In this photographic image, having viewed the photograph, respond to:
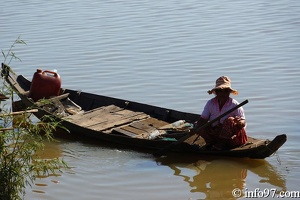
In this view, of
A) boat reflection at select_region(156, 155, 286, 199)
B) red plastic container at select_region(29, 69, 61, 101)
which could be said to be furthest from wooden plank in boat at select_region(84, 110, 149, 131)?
red plastic container at select_region(29, 69, 61, 101)

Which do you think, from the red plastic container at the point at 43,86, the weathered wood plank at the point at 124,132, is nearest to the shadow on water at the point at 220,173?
the weathered wood plank at the point at 124,132

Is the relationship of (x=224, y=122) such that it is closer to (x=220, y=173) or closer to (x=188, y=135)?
(x=188, y=135)

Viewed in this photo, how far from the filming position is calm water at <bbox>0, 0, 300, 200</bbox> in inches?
337

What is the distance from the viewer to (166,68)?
1393 centimetres

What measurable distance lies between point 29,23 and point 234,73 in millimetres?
8604

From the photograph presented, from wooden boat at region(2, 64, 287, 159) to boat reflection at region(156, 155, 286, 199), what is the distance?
0.53 ft

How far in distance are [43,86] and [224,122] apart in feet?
12.2

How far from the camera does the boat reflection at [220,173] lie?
8305 mm

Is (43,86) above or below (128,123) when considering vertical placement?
above

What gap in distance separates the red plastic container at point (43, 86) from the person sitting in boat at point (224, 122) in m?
3.28

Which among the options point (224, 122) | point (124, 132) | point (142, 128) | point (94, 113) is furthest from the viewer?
point (94, 113)

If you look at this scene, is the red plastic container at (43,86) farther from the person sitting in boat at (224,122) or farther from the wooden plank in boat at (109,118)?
the person sitting in boat at (224,122)

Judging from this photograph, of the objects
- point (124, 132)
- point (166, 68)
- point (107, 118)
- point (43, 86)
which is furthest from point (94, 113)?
point (166, 68)

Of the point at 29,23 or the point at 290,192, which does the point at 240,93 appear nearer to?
the point at 290,192
